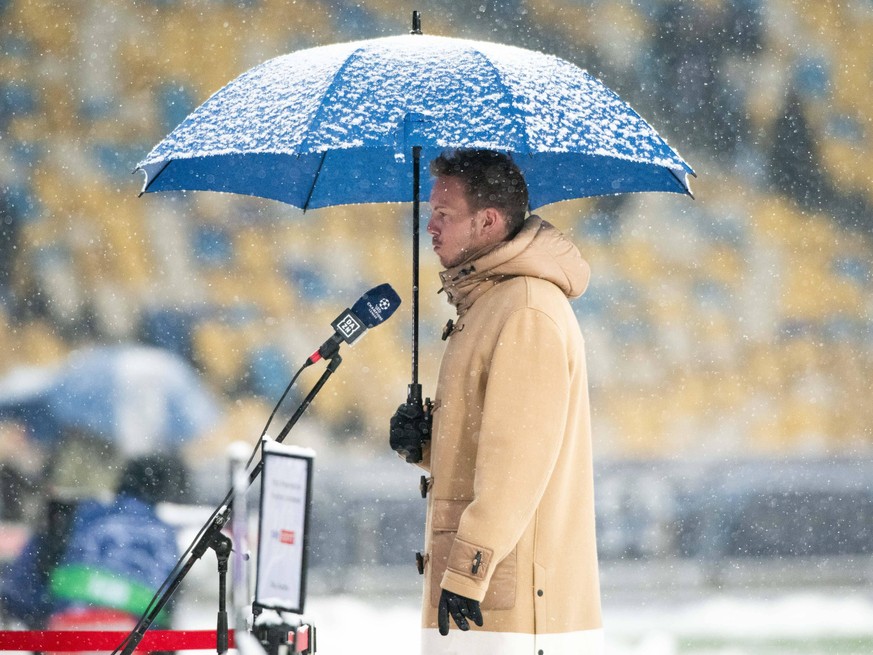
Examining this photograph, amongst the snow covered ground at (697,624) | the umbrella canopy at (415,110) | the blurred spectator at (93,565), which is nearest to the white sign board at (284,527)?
the umbrella canopy at (415,110)

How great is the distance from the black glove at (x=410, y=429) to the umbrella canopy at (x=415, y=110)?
0.47 m

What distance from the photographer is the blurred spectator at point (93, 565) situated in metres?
4.22

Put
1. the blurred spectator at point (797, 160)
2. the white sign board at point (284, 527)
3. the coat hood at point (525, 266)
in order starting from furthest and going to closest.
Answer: the blurred spectator at point (797, 160) → the coat hood at point (525, 266) → the white sign board at point (284, 527)

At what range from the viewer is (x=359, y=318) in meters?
2.16

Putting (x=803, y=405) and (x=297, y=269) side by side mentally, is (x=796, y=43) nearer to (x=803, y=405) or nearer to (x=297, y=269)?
(x=803, y=405)

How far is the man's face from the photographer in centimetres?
208

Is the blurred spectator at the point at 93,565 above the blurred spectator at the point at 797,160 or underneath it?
underneath

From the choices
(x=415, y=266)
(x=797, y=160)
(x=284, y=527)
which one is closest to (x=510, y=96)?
(x=415, y=266)

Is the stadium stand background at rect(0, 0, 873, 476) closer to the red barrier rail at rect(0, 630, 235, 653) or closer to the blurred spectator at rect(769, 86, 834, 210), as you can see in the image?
the blurred spectator at rect(769, 86, 834, 210)

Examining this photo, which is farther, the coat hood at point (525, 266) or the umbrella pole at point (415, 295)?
the umbrella pole at point (415, 295)

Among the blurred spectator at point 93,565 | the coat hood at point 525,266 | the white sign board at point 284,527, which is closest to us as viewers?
the white sign board at point 284,527

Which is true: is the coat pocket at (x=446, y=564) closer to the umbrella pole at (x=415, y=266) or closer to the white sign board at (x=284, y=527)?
the umbrella pole at (x=415, y=266)

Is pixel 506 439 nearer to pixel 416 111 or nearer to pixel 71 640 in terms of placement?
pixel 416 111

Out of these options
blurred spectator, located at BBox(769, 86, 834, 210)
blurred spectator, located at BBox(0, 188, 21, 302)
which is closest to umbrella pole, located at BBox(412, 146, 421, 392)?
blurred spectator, located at BBox(0, 188, 21, 302)
